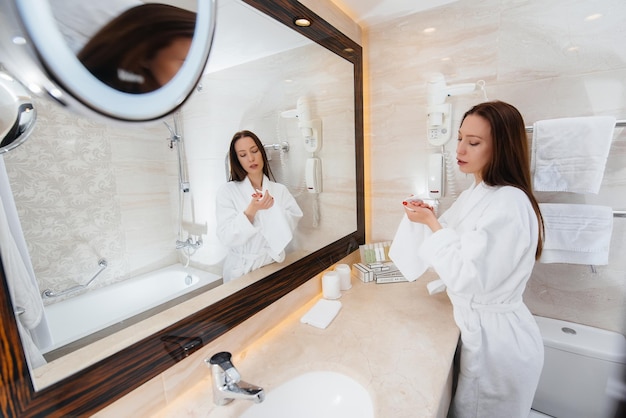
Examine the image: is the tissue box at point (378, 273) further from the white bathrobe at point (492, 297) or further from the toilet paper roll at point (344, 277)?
the white bathrobe at point (492, 297)

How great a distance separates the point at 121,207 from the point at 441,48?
5.01ft

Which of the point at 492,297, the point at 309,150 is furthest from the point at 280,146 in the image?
the point at 492,297

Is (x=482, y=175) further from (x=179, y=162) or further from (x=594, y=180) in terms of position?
(x=179, y=162)

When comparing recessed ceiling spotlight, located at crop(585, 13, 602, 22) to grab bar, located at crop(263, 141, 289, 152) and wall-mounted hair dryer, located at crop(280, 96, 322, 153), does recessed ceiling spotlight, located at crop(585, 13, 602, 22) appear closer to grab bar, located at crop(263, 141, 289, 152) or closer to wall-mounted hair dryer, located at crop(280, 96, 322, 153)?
wall-mounted hair dryer, located at crop(280, 96, 322, 153)

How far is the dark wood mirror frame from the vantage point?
0.50m

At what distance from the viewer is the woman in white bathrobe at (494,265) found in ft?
2.97

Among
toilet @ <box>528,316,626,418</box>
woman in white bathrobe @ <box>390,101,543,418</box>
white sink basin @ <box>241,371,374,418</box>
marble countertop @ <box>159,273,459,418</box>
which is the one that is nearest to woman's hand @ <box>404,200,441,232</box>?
woman in white bathrobe @ <box>390,101,543,418</box>

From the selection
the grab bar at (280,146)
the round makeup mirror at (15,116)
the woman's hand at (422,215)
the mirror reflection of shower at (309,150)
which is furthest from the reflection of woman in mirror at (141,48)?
the woman's hand at (422,215)

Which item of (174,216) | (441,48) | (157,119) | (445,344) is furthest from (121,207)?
(441,48)

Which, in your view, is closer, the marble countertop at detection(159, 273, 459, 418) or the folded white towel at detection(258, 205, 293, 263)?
the marble countertop at detection(159, 273, 459, 418)

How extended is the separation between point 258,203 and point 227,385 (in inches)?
21.8

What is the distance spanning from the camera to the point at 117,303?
2.27 feet

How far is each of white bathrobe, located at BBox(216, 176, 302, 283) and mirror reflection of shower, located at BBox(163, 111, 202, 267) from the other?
3.1 inches

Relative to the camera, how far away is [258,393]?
68 centimetres
